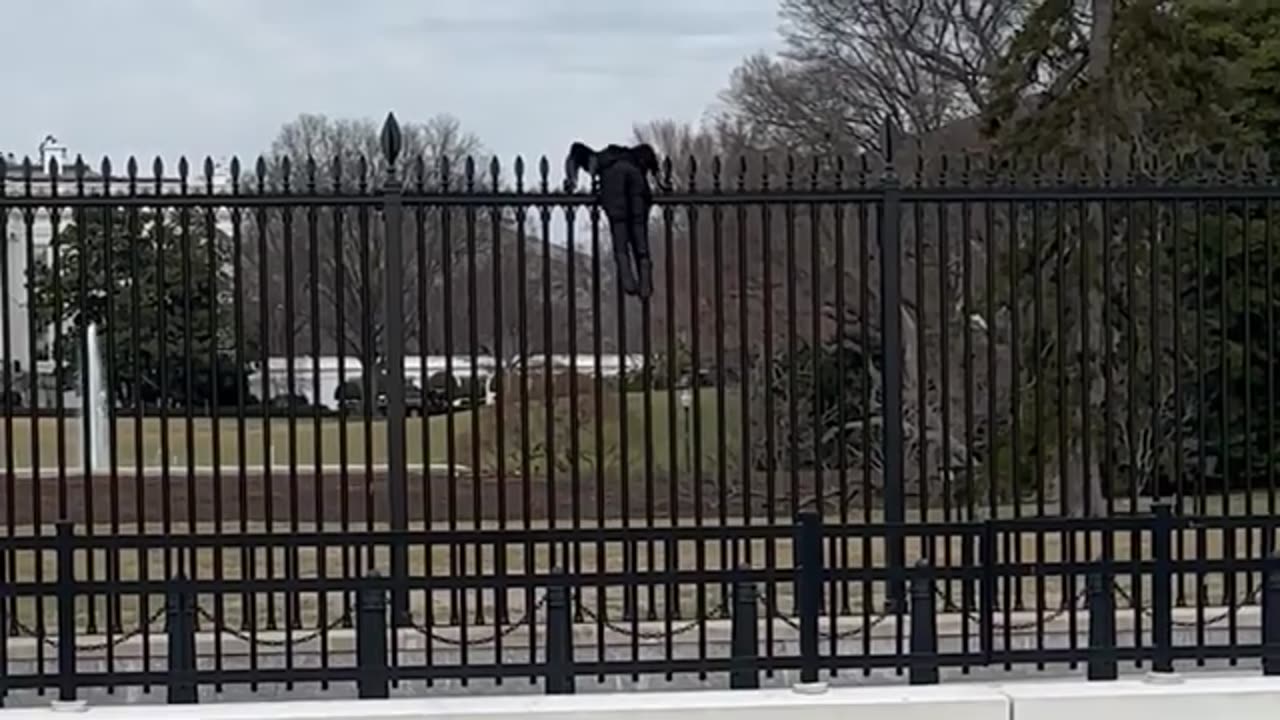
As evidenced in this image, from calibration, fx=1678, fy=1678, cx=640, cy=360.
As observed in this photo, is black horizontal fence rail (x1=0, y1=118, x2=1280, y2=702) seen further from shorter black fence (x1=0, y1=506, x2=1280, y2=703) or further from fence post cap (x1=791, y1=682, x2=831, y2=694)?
fence post cap (x1=791, y1=682, x2=831, y2=694)

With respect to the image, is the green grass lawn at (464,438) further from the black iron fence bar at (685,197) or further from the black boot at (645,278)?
the black iron fence bar at (685,197)

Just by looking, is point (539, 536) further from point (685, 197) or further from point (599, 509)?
point (685, 197)

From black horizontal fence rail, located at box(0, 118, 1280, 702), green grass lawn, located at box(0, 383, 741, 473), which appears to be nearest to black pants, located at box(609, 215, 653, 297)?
black horizontal fence rail, located at box(0, 118, 1280, 702)

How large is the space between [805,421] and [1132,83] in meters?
6.53

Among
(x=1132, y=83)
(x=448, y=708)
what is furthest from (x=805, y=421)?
(x=448, y=708)

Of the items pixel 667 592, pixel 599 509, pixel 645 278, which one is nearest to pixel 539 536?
pixel 667 592

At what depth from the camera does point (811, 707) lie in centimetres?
599

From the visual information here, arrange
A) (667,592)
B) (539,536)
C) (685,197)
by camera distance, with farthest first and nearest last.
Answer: (685,197) → (667,592) → (539,536)

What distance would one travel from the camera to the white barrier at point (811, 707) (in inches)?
233

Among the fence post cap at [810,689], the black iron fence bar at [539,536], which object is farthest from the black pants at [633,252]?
the fence post cap at [810,689]

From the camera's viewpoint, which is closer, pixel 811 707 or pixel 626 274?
pixel 811 707

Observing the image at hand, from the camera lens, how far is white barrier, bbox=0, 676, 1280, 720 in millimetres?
5914

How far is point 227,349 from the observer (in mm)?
14789

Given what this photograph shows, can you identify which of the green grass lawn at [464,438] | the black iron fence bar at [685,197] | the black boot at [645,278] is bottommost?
the green grass lawn at [464,438]
